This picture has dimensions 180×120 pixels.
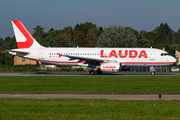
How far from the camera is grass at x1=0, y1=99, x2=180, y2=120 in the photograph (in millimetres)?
11781

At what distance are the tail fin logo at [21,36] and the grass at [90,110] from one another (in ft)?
103

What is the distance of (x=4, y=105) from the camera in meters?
14.4

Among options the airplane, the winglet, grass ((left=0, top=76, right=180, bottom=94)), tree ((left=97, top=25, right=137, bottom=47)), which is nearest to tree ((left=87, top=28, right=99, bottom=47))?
tree ((left=97, top=25, right=137, bottom=47))

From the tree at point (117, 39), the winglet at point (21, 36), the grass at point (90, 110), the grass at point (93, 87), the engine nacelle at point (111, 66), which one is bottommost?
the grass at point (90, 110)

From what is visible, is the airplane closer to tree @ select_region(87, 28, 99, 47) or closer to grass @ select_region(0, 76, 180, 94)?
grass @ select_region(0, 76, 180, 94)

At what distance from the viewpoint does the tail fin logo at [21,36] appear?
45.2 metres

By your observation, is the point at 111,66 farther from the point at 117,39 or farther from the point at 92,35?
the point at 92,35

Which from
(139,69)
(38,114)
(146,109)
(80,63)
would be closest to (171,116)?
(146,109)

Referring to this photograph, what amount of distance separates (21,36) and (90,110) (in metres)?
34.7

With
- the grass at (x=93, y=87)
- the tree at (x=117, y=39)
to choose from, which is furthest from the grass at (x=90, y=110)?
A: the tree at (x=117, y=39)

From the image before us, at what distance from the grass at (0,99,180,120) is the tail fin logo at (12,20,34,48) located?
31.3 m

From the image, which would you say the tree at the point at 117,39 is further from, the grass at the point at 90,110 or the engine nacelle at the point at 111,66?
the grass at the point at 90,110

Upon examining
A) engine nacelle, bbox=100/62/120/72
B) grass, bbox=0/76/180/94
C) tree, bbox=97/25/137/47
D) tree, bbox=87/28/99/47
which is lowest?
grass, bbox=0/76/180/94

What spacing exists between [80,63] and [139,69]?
2011 cm
